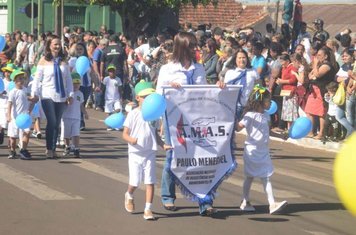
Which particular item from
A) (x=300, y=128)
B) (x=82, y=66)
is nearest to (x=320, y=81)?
(x=82, y=66)

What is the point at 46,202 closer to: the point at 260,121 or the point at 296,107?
the point at 260,121

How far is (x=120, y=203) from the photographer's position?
32.0 ft

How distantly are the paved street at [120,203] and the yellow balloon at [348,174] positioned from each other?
3.41m

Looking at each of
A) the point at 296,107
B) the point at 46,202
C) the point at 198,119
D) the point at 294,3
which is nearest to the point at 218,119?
the point at 198,119

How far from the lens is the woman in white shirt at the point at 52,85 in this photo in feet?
43.5

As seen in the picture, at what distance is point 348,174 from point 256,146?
448 cm

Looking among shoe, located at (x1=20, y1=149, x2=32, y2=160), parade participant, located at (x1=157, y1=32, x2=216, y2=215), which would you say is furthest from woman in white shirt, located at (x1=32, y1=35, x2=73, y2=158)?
parade participant, located at (x1=157, y1=32, x2=216, y2=215)

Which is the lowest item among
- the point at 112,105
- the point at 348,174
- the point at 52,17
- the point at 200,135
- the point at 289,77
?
the point at 112,105

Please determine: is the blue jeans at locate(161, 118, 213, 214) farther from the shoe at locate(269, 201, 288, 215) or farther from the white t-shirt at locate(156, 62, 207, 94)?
the shoe at locate(269, 201, 288, 215)

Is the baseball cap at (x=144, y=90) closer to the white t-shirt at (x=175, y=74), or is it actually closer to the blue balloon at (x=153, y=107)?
the white t-shirt at (x=175, y=74)

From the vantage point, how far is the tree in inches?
1308

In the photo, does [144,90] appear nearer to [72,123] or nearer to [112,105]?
[72,123]

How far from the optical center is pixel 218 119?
933 centimetres

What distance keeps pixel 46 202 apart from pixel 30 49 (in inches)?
700
